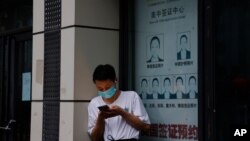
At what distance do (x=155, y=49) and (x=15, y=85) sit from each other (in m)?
2.93

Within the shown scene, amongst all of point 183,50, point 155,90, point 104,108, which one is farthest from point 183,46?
point 104,108

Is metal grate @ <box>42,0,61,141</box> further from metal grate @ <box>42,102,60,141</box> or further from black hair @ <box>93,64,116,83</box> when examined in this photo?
black hair @ <box>93,64,116,83</box>

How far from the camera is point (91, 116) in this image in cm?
696

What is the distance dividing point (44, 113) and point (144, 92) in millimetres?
1391

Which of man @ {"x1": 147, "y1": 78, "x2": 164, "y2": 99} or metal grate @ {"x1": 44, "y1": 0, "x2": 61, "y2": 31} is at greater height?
metal grate @ {"x1": 44, "y1": 0, "x2": 61, "y2": 31}

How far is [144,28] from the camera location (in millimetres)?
7477

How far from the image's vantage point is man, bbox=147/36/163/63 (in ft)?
23.6

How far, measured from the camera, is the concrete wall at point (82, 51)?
7.22 metres

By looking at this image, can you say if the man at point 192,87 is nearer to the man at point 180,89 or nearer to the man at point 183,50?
the man at point 180,89

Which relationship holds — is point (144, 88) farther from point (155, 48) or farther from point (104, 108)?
point (104, 108)

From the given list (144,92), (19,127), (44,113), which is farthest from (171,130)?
(19,127)

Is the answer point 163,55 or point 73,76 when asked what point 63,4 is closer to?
point 73,76

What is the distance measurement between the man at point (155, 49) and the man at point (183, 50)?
0.35 metres
